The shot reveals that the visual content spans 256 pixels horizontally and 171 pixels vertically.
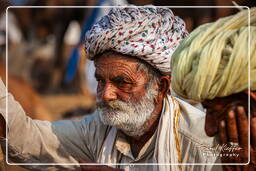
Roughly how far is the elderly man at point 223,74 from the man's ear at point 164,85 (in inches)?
20.6

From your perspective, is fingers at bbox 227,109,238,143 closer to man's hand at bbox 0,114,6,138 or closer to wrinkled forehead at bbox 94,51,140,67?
wrinkled forehead at bbox 94,51,140,67

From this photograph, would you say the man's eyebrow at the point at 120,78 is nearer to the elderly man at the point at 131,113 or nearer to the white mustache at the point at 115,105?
the elderly man at the point at 131,113

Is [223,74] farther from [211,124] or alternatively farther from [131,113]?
[131,113]

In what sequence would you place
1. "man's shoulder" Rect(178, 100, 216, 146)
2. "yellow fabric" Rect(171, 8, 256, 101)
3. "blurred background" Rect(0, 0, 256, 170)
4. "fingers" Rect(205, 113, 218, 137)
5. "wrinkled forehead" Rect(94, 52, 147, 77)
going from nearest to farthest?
"yellow fabric" Rect(171, 8, 256, 101) < "fingers" Rect(205, 113, 218, 137) < "man's shoulder" Rect(178, 100, 216, 146) < "wrinkled forehead" Rect(94, 52, 147, 77) < "blurred background" Rect(0, 0, 256, 170)

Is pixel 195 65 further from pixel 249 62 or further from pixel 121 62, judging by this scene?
pixel 121 62

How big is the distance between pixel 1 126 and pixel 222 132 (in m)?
1.14

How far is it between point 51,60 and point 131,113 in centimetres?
889

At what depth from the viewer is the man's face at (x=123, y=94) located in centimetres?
270

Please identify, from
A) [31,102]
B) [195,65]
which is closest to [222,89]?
[195,65]

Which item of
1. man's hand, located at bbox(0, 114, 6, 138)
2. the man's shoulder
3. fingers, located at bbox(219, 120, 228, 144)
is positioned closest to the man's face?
the man's shoulder

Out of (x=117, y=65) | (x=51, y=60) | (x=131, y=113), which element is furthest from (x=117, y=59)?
(x=51, y=60)

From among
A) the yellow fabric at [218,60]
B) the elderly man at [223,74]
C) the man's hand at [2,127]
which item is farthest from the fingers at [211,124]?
the man's hand at [2,127]

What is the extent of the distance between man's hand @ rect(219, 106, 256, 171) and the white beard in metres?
0.57

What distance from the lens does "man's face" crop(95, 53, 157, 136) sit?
270 cm
